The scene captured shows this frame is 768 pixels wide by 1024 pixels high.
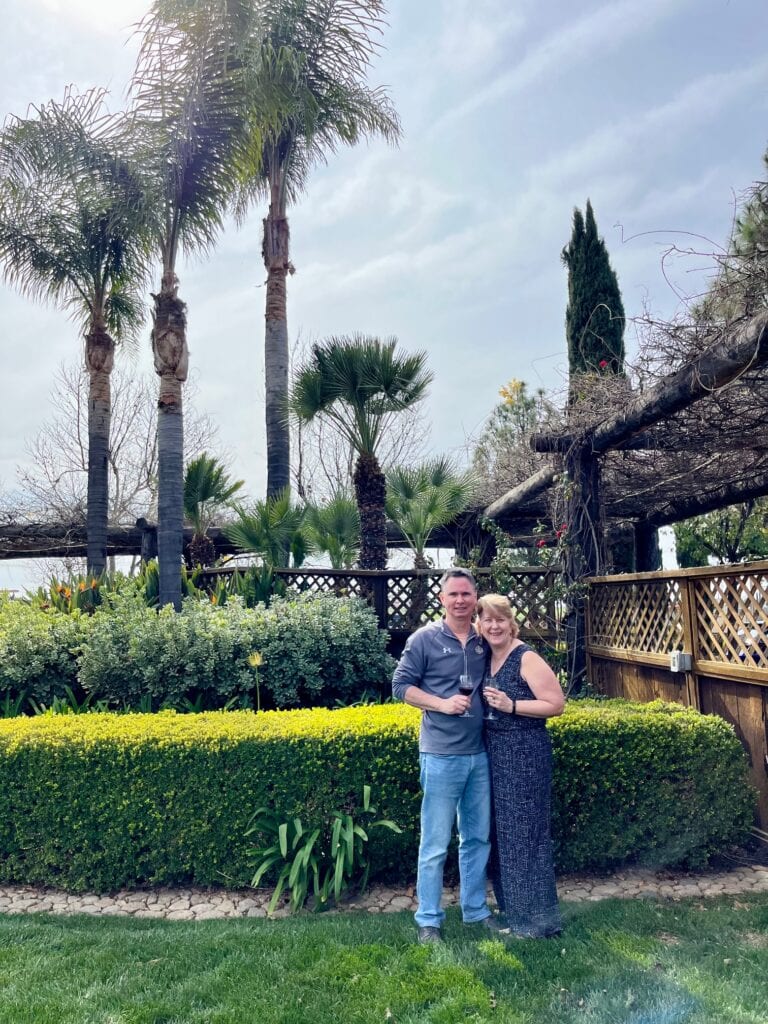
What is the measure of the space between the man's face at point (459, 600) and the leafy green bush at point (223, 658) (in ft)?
10.9

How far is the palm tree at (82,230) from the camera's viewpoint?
33.4 ft

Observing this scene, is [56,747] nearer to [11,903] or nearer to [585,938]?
[11,903]

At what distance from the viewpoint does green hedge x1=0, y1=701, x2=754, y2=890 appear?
404 centimetres

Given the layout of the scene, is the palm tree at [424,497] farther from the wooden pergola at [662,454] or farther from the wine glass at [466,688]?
the wine glass at [466,688]

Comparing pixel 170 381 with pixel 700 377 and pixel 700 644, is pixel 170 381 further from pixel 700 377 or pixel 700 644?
pixel 700 644

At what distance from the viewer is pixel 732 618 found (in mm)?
4742

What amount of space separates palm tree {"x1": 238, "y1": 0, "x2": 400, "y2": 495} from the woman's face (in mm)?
8017

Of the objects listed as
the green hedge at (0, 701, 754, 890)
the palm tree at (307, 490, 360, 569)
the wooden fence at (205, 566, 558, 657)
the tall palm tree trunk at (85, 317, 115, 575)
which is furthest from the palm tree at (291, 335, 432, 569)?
the green hedge at (0, 701, 754, 890)

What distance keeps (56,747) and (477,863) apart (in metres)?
2.61

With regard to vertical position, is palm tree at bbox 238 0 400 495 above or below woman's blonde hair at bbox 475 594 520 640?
above

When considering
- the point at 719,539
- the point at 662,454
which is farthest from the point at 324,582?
the point at 719,539

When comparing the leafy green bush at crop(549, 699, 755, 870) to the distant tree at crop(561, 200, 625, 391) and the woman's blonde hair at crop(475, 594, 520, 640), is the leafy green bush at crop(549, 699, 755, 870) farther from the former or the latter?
the distant tree at crop(561, 200, 625, 391)

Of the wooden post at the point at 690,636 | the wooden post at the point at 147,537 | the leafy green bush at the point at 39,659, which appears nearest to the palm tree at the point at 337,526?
the wooden post at the point at 147,537

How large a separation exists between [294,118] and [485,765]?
10.5 metres
